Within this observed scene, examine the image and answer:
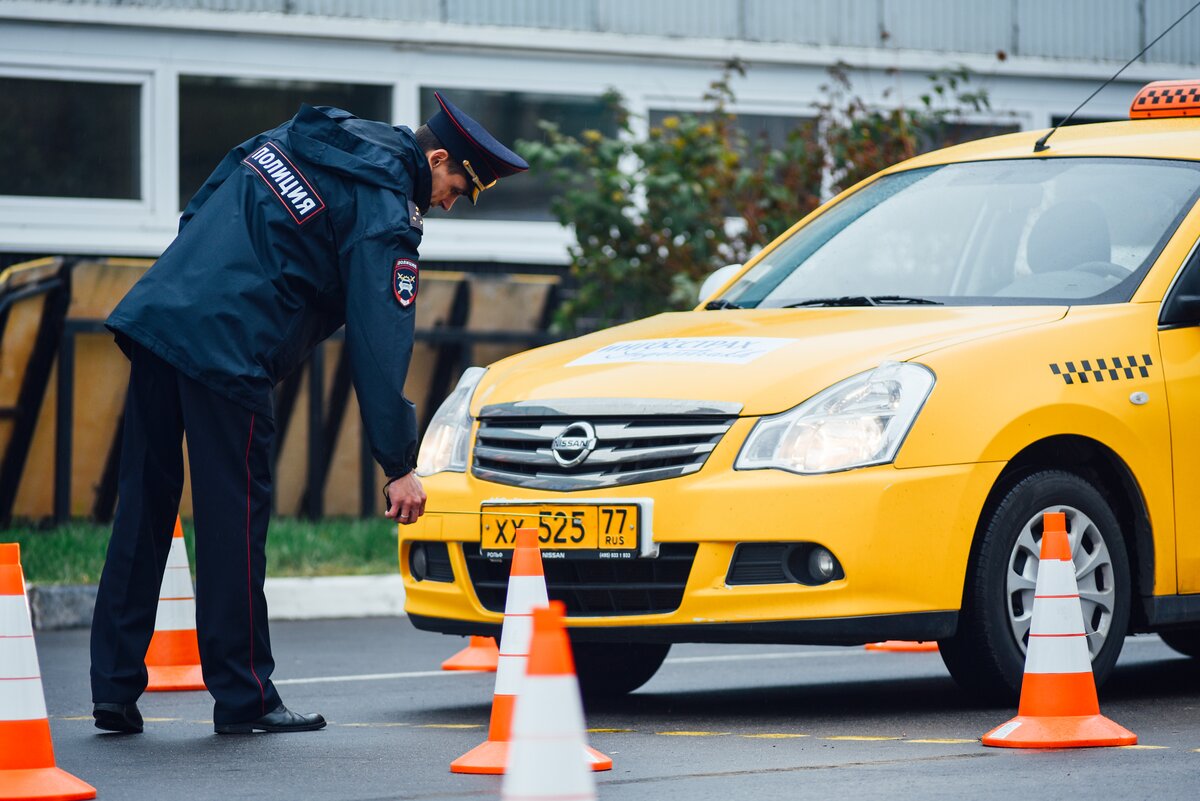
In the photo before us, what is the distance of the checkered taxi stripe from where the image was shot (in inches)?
246

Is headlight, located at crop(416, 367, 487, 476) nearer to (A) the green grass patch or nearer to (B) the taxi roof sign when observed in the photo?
(B) the taxi roof sign

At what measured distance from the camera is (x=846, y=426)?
5988mm

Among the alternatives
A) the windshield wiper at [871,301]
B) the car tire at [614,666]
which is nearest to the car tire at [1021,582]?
the windshield wiper at [871,301]

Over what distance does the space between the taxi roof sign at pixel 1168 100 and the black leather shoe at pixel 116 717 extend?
13.5 feet

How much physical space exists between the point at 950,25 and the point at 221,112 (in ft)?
19.2

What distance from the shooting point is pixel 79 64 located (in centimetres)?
1441

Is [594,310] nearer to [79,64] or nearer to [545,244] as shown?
[545,244]

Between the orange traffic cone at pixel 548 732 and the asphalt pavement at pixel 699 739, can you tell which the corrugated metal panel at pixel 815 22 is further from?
the orange traffic cone at pixel 548 732

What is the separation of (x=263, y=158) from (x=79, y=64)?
8.80m

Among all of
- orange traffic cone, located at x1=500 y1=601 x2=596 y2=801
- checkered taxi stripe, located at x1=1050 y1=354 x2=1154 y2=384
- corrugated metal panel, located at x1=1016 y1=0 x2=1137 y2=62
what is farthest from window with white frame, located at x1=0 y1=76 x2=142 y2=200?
orange traffic cone, located at x1=500 y1=601 x2=596 y2=801

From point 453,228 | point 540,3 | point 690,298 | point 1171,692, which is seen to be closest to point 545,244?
point 453,228

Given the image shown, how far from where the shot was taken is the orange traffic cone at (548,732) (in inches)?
132

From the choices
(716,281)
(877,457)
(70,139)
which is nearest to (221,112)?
(70,139)

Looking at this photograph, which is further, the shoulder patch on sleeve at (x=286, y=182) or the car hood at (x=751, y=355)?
the car hood at (x=751, y=355)
